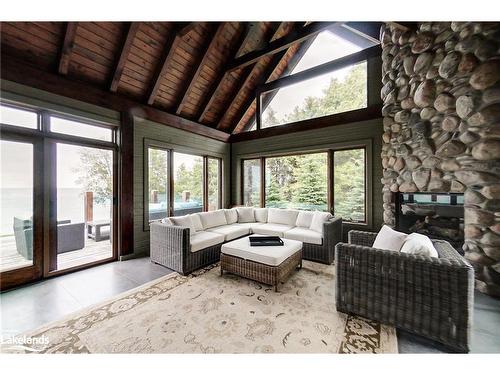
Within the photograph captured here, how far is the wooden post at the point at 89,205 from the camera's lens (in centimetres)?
383

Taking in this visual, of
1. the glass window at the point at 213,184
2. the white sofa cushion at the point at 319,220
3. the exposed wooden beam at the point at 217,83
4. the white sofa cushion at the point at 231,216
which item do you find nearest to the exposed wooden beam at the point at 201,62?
the exposed wooden beam at the point at 217,83

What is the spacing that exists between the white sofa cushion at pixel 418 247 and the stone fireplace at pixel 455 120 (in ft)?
4.28

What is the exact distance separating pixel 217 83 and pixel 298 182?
3.35m

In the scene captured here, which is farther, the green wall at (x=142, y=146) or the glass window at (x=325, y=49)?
the glass window at (x=325, y=49)

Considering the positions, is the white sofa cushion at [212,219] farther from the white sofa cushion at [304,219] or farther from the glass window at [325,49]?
the glass window at [325,49]

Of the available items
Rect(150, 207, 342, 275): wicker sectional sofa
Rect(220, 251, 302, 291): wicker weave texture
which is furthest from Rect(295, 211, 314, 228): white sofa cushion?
Rect(220, 251, 302, 291): wicker weave texture

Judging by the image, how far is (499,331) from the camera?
1938 millimetres

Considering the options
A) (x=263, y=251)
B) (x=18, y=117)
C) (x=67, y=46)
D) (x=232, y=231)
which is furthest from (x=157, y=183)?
(x=263, y=251)

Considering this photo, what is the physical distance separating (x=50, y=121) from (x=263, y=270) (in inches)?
161

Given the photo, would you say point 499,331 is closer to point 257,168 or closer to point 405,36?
point 405,36

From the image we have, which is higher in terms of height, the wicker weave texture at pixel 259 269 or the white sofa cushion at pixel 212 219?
the white sofa cushion at pixel 212 219

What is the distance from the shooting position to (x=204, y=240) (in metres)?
3.53

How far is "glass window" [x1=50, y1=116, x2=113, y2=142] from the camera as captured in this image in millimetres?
3355
